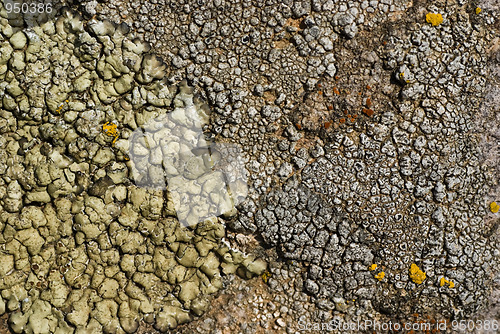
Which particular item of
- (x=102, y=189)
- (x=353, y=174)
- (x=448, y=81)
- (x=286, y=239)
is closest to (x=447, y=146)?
(x=448, y=81)

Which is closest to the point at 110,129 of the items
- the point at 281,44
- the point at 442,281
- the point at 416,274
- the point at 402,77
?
the point at 281,44

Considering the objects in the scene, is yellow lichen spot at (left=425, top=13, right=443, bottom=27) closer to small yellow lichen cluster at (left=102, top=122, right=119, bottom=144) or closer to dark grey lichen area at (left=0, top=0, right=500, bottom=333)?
dark grey lichen area at (left=0, top=0, right=500, bottom=333)

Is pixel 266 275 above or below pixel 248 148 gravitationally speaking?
below

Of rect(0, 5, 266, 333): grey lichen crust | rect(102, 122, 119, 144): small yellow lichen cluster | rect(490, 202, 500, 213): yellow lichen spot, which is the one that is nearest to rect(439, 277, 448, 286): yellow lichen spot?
rect(490, 202, 500, 213): yellow lichen spot

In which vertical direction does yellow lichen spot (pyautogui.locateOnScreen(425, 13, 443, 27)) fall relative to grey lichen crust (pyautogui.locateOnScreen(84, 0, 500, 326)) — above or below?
above

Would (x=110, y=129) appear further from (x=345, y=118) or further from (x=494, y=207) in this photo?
(x=494, y=207)

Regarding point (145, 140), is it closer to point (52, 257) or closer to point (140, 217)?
point (140, 217)
